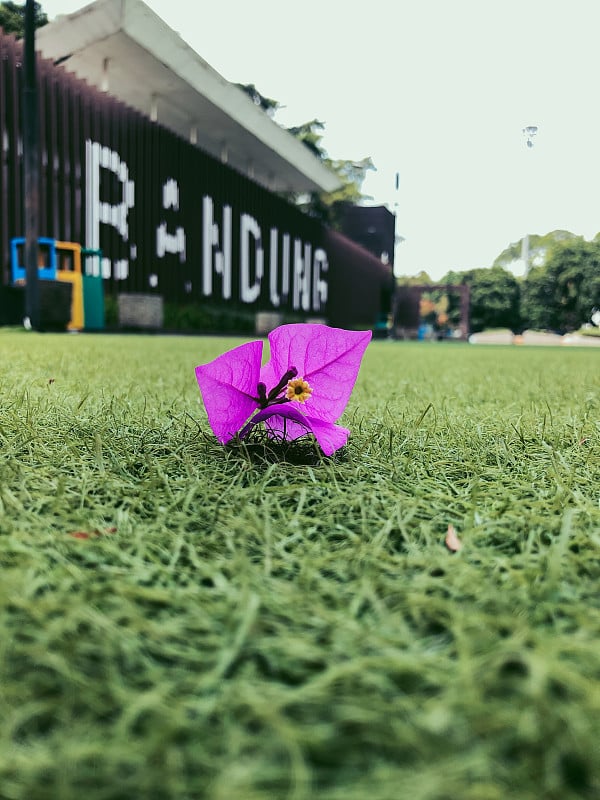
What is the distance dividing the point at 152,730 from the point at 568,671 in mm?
264

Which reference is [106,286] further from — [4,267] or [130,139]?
[130,139]

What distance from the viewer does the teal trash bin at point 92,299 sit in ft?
27.4

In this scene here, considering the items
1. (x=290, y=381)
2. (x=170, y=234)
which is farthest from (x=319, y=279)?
(x=290, y=381)

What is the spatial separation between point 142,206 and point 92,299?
8.57 feet

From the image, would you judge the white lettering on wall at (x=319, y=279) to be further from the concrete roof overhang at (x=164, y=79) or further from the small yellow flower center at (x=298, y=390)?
the small yellow flower center at (x=298, y=390)

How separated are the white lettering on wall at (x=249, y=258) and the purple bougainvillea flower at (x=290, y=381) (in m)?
12.8

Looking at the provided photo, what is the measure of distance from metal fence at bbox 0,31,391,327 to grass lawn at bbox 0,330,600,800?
804cm

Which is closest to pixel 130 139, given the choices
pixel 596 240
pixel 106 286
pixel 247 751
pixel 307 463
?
pixel 106 286

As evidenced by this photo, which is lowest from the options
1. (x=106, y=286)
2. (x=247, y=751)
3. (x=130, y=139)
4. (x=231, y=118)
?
(x=247, y=751)

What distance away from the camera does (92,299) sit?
8453 millimetres

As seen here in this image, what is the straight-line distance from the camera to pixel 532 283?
37281mm

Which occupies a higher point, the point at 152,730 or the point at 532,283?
the point at 532,283

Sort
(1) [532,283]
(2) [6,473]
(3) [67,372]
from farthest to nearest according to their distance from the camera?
(1) [532,283], (3) [67,372], (2) [6,473]

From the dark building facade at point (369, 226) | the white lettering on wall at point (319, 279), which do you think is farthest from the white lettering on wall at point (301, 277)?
the dark building facade at point (369, 226)
